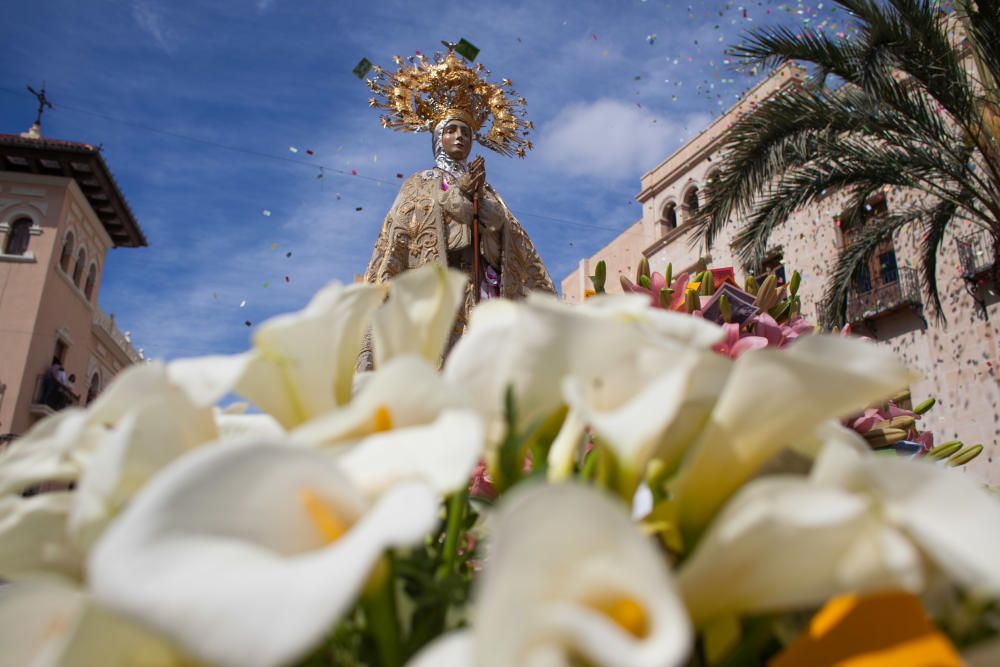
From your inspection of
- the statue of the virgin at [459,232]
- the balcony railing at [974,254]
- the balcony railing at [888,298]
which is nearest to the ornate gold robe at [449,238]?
the statue of the virgin at [459,232]

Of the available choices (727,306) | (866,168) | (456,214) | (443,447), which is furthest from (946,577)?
(866,168)

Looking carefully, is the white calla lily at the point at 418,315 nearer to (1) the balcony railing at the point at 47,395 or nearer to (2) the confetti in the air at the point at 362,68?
(2) the confetti in the air at the point at 362,68

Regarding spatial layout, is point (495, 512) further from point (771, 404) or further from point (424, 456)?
point (771, 404)

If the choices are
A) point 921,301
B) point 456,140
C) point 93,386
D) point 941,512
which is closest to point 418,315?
point 941,512

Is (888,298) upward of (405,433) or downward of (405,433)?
upward

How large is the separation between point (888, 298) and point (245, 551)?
1455 cm

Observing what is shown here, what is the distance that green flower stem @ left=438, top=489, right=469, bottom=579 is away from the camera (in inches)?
16.0

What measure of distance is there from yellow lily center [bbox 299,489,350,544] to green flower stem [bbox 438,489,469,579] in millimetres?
106

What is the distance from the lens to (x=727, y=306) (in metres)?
1.40

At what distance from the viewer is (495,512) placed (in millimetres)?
283

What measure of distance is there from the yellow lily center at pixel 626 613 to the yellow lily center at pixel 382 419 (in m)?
0.14

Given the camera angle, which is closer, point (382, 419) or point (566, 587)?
point (566, 587)

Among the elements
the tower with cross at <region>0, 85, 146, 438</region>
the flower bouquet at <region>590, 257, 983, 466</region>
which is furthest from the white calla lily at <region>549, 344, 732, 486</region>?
the tower with cross at <region>0, 85, 146, 438</region>

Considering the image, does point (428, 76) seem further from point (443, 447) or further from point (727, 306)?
point (443, 447)
